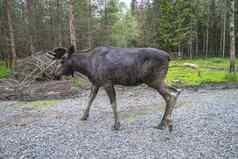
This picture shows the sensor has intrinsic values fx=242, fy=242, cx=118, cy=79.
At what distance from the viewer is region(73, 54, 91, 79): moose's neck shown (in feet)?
19.7

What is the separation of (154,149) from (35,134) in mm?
2767

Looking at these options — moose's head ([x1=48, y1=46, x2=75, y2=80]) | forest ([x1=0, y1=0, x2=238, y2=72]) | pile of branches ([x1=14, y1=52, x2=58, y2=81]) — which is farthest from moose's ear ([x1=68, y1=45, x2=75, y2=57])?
forest ([x1=0, y1=0, x2=238, y2=72])

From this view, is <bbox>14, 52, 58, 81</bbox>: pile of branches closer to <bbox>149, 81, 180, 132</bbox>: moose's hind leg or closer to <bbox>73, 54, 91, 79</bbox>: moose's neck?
<bbox>73, 54, 91, 79</bbox>: moose's neck

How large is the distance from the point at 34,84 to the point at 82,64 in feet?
21.9

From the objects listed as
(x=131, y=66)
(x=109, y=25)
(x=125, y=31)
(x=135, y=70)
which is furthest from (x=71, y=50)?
(x=125, y=31)

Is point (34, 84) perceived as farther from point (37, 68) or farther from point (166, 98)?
point (166, 98)

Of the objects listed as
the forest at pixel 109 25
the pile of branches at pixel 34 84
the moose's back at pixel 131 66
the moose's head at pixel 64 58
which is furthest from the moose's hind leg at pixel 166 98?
the forest at pixel 109 25

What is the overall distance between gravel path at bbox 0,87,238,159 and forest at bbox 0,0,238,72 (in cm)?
777

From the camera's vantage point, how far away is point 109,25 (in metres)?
27.6

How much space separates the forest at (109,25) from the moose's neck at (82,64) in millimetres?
8491

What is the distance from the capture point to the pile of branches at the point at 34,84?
10.2 m

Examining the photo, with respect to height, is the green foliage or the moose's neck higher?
the green foliage

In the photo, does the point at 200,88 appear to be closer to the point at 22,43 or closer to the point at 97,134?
the point at 97,134

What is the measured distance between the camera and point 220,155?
13.7 feet
